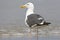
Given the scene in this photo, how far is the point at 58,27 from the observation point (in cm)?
1952

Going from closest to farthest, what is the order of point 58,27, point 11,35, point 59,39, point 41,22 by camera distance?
1. point 41,22
2. point 59,39
3. point 11,35
4. point 58,27

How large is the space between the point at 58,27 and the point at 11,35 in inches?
128

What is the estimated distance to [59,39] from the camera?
1487cm

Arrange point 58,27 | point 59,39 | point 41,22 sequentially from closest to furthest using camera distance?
point 41,22
point 59,39
point 58,27

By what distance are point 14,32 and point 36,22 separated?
5818 mm

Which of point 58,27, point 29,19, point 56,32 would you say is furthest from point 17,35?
point 29,19

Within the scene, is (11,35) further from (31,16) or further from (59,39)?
(31,16)

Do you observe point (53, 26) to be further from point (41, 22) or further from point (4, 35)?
point (41, 22)

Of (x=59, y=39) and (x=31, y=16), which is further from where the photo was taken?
(x=59, y=39)

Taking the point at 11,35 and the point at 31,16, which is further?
the point at 11,35

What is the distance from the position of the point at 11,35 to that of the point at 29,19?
177 inches

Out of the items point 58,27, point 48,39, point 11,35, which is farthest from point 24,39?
point 58,27

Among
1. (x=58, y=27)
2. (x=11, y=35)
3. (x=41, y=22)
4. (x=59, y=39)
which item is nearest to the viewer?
(x=41, y=22)

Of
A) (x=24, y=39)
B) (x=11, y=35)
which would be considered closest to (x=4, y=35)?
(x=11, y=35)
